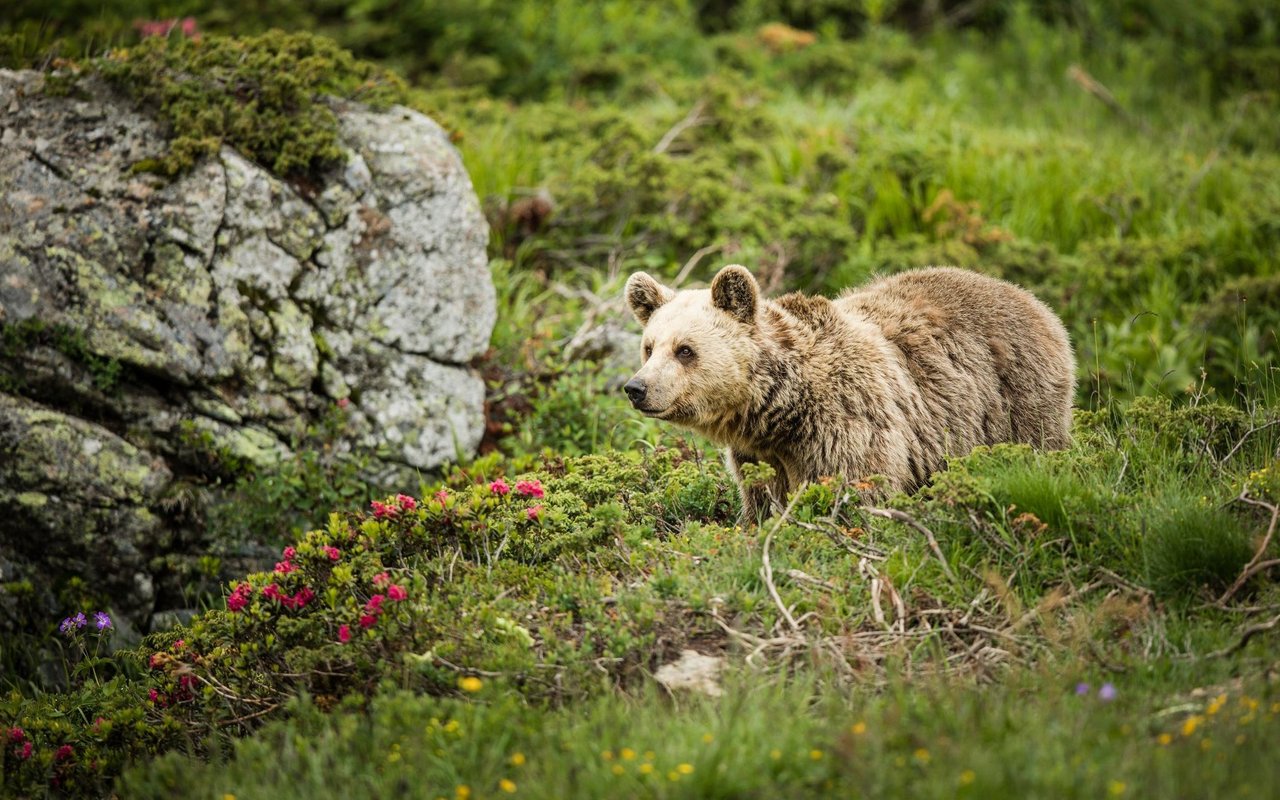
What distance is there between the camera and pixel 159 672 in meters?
4.43

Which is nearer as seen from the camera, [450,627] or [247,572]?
[450,627]

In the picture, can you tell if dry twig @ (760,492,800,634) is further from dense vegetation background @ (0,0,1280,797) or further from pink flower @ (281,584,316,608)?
pink flower @ (281,584,316,608)

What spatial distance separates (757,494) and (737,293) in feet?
2.96

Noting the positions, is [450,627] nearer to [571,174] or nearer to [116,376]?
[116,376]

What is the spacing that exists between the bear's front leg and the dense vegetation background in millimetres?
137

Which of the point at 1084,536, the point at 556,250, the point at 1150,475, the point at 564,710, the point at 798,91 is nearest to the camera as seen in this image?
the point at 564,710

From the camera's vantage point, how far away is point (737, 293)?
5.12m

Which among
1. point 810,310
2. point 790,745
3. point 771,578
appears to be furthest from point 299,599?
point 810,310

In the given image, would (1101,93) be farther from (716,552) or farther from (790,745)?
(790,745)

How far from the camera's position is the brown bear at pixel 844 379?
5004 millimetres

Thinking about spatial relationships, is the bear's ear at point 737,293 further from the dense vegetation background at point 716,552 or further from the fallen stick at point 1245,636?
the fallen stick at point 1245,636

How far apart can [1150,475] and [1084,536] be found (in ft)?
1.61

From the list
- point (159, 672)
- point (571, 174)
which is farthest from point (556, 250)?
point (159, 672)

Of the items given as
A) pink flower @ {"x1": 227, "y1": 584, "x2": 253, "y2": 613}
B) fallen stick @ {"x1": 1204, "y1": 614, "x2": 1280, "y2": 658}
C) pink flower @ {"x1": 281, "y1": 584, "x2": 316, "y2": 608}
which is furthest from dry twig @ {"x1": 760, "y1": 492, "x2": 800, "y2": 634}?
pink flower @ {"x1": 227, "y1": 584, "x2": 253, "y2": 613}
